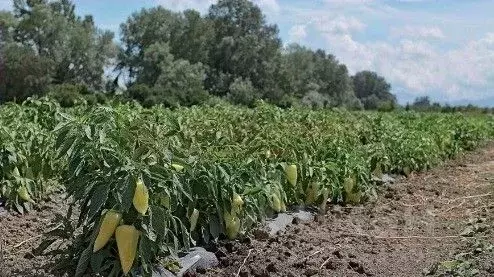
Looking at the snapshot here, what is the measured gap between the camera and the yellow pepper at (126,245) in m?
3.04

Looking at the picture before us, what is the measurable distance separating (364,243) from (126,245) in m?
2.18

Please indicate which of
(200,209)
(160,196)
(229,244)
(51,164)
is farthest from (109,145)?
(51,164)

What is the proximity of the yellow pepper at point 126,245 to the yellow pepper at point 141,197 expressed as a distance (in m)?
0.10

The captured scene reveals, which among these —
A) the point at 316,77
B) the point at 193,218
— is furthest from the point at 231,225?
the point at 316,77

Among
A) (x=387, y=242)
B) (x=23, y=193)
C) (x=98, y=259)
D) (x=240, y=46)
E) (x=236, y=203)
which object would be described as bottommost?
(x=387, y=242)

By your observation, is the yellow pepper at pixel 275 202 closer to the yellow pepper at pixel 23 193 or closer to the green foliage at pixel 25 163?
the green foliage at pixel 25 163

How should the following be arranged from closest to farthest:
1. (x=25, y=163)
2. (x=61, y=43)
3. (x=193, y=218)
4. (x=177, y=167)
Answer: (x=177, y=167), (x=193, y=218), (x=25, y=163), (x=61, y=43)

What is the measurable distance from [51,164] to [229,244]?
191 centimetres

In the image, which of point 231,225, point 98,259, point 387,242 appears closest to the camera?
point 98,259

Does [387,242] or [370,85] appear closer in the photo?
[387,242]

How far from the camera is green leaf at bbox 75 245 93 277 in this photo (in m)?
3.11

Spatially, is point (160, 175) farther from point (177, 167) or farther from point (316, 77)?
point (316, 77)

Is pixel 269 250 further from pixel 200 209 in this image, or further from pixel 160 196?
pixel 160 196

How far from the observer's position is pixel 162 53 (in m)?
45.8
